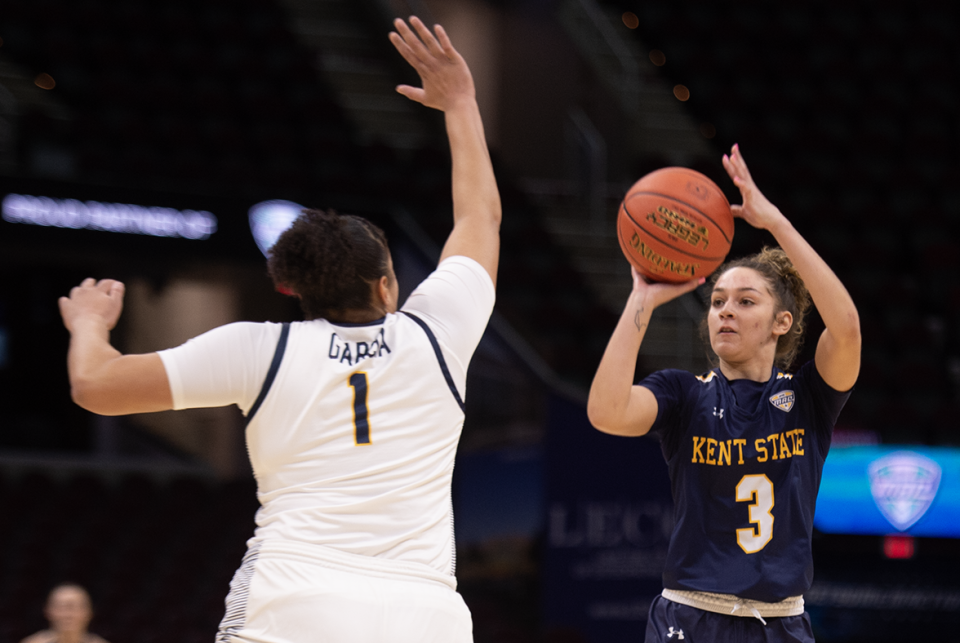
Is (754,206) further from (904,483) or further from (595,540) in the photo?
(904,483)

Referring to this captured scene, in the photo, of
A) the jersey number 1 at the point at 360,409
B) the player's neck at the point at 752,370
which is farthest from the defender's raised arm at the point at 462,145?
the player's neck at the point at 752,370

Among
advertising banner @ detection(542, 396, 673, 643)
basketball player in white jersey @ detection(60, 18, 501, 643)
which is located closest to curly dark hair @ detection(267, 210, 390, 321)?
basketball player in white jersey @ detection(60, 18, 501, 643)

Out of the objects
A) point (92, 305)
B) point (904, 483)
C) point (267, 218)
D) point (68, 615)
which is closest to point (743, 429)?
point (92, 305)

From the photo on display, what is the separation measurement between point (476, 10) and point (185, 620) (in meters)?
8.94

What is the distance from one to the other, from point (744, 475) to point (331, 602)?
129 centimetres

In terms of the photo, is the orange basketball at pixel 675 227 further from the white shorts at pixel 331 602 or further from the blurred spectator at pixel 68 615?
the blurred spectator at pixel 68 615

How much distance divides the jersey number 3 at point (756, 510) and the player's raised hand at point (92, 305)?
5.40ft

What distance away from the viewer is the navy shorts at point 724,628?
262cm

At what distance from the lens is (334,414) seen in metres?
2.00

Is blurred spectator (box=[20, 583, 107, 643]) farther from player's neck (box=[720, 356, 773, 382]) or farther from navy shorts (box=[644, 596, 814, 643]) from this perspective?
player's neck (box=[720, 356, 773, 382])

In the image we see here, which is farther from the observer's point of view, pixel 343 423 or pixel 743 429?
pixel 743 429

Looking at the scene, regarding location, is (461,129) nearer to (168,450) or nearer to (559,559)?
(559,559)

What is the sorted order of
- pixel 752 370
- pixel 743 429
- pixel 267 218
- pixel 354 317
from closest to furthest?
1. pixel 354 317
2. pixel 743 429
3. pixel 752 370
4. pixel 267 218

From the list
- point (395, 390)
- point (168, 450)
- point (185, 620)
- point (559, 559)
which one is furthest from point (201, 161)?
point (395, 390)
